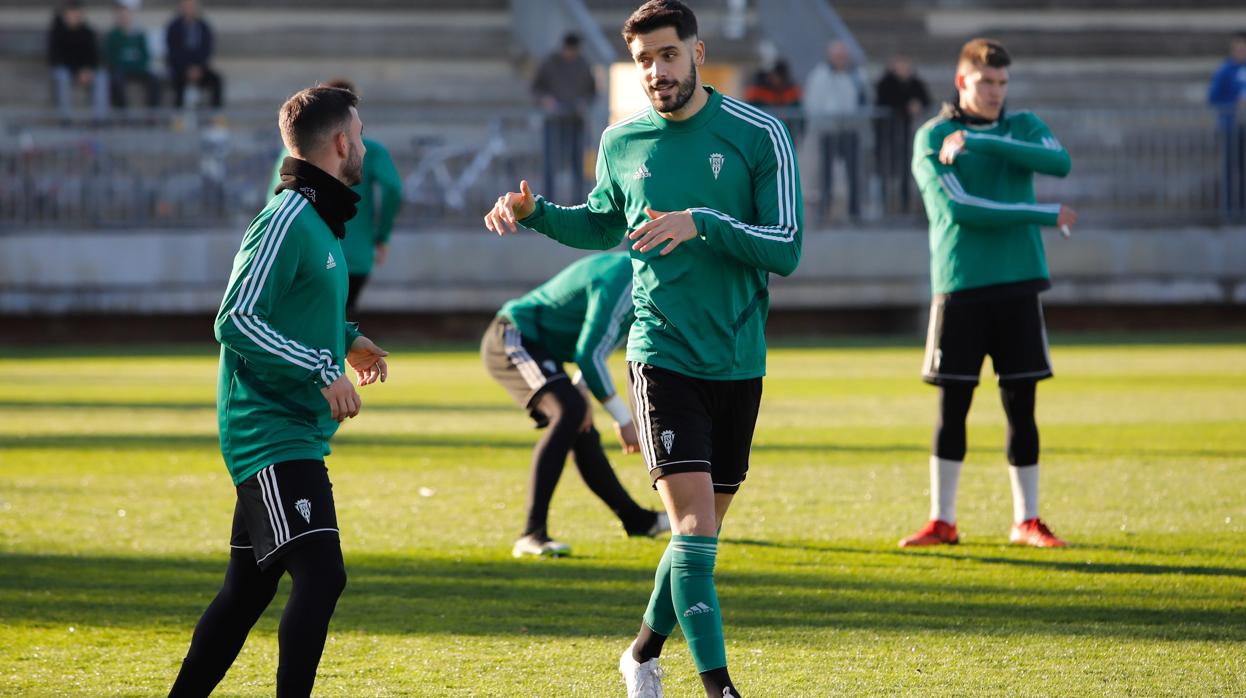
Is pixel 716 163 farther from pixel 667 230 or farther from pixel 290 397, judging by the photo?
pixel 290 397

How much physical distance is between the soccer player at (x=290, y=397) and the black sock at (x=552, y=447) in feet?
→ 9.54

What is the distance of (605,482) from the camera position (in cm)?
800

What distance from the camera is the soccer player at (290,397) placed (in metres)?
4.59

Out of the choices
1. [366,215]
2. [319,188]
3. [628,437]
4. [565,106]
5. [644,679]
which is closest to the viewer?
[319,188]

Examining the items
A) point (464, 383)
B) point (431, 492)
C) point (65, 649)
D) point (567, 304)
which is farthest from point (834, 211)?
point (65, 649)

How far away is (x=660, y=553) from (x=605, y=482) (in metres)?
0.47

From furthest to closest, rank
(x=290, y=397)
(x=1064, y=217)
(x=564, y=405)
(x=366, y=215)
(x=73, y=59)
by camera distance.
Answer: (x=73, y=59), (x=366, y=215), (x=564, y=405), (x=1064, y=217), (x=290, y=397)

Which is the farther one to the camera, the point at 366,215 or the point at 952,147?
the point at 366,215

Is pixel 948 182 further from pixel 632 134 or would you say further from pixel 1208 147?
pixel 1208 147

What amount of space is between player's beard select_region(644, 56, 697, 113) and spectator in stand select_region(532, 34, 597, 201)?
15257 millimetres

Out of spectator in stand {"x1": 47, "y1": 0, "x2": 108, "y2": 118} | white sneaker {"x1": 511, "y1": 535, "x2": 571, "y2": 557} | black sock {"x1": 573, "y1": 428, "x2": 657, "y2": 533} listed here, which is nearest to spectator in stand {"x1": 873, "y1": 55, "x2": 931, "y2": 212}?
spectator in stand {"x1": 47, "y1": 0, "x2": 108, "y2": 118}

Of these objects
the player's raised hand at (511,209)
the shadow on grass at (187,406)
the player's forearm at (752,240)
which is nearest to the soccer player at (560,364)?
the player's raised hand at (511,209)

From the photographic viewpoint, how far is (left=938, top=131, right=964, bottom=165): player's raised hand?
25.0 feet

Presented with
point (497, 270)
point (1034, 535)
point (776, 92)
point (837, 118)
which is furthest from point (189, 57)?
point (1034, 535)
